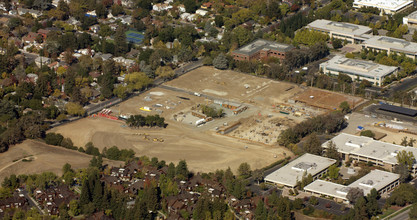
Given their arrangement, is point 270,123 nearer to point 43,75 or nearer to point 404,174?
point 404,174

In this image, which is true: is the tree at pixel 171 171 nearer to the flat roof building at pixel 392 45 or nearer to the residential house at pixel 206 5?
the flat roof building at pixel 392 45

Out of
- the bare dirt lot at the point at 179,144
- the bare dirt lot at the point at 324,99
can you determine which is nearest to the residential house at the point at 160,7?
the bare dirt lot at the point at 324,99

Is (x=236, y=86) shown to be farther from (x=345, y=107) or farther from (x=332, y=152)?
(x=332, y=152)

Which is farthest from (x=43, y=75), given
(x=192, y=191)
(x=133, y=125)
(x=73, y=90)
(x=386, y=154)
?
(x=386, y=154)

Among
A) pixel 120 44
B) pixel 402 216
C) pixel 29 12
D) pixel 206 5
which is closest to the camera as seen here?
pixel 402 216

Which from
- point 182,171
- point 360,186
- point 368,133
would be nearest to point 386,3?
point 368,133

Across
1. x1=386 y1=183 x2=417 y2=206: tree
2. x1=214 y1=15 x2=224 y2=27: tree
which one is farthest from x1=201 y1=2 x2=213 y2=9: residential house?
x1=386 y1=183 x2=417 y2=206: tree
